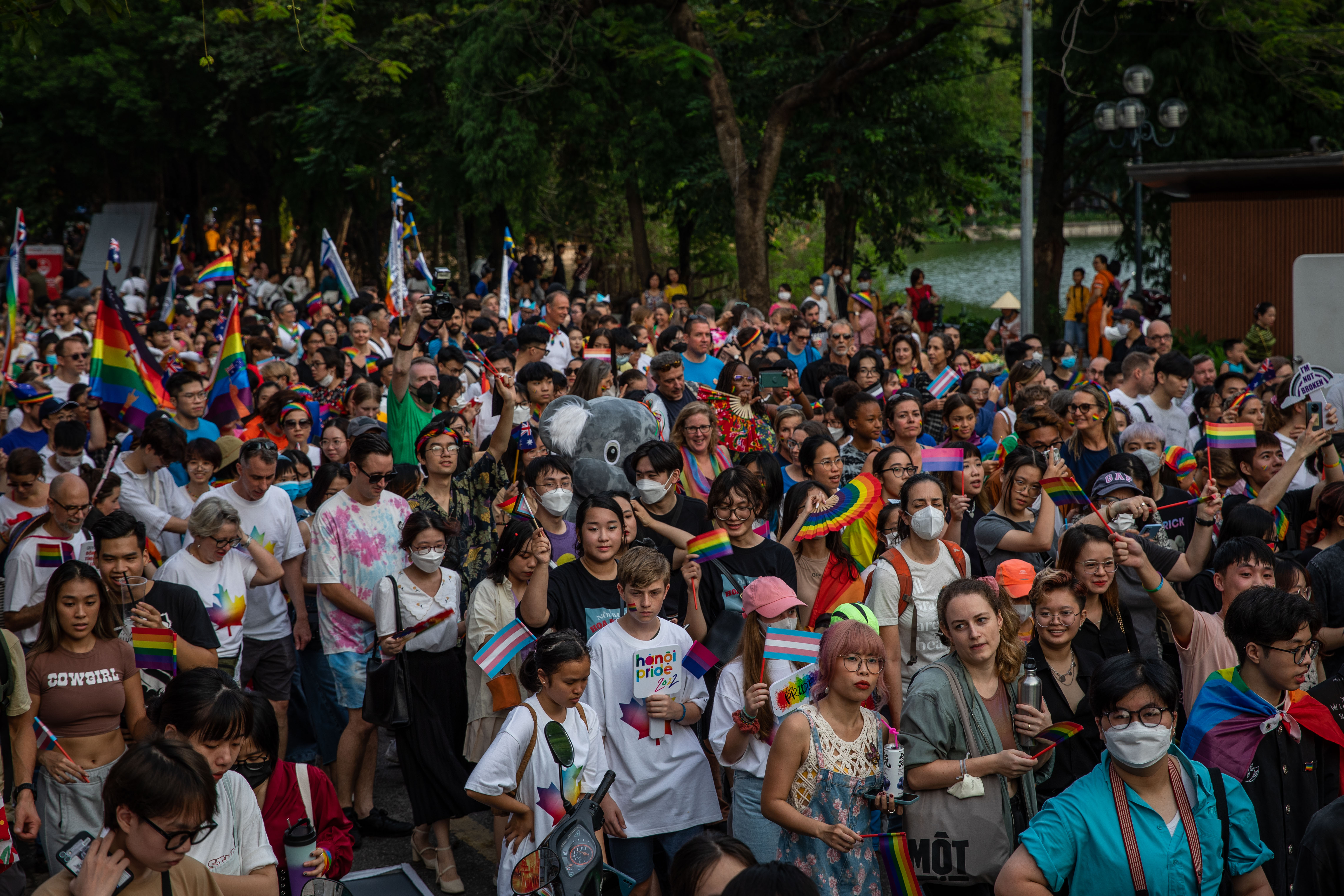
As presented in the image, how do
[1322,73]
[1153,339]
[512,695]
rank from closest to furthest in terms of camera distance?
[512,695]
[1153,339]
[1322,73]

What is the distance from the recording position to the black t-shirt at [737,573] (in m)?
5.59

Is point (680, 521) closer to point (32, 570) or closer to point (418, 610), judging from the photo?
point (418, 610)

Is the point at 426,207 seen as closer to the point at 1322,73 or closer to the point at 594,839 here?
the point at 1322,73

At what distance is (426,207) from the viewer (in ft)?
93.9

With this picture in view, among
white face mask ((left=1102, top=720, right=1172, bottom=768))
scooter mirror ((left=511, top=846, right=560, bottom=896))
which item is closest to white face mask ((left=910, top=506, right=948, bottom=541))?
white face mask ((left=1102, top=720, right=1172, bottom=768))

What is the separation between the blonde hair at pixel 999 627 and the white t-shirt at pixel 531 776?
1452 millimetres

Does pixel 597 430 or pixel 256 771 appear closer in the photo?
pixel 256 771

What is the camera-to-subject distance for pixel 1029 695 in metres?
A: 4.20

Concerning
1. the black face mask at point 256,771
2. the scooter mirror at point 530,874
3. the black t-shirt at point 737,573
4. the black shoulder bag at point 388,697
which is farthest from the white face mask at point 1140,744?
the black shoulder bag at point 388,697

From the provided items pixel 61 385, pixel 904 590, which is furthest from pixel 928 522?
pixel 61 385

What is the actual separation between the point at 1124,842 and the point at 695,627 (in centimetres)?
229

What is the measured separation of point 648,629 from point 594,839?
1.23 m

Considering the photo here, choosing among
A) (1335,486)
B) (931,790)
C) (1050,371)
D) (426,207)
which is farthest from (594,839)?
(426,207)

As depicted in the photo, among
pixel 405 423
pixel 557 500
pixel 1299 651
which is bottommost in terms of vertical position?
pixel 1299 651
